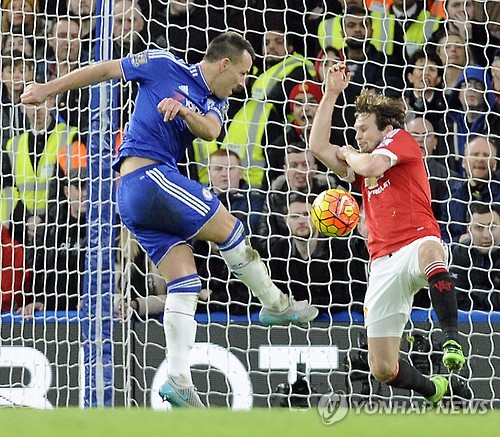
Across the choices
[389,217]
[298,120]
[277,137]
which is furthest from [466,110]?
[389,217]

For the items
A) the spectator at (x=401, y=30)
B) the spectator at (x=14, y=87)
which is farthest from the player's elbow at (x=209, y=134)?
the spectator at (x=401, y=30)

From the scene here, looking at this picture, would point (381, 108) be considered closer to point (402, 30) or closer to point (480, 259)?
point (480, 259)

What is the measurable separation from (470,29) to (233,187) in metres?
2.16

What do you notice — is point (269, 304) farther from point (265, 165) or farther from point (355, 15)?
point (355, 15)

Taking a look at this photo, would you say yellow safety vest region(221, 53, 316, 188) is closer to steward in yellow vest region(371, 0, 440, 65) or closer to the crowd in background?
the crowd in background

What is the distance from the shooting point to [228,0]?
864 cm

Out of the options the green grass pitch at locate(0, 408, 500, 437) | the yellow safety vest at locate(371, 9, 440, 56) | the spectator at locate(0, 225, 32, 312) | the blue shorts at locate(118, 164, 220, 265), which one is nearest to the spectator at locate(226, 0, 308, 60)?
the yellow safety vest at locate(371, 9, 440, 56)

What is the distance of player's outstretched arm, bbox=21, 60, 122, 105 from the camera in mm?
5719

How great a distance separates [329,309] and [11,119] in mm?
2655

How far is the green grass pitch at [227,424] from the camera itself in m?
3.34

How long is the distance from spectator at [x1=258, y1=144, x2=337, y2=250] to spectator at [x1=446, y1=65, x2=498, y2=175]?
96 centimetres

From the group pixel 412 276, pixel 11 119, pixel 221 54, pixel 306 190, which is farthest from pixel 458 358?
pixel 11 119

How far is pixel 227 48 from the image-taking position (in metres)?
5.96

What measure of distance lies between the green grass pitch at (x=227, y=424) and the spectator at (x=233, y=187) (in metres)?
Result: 3.81
